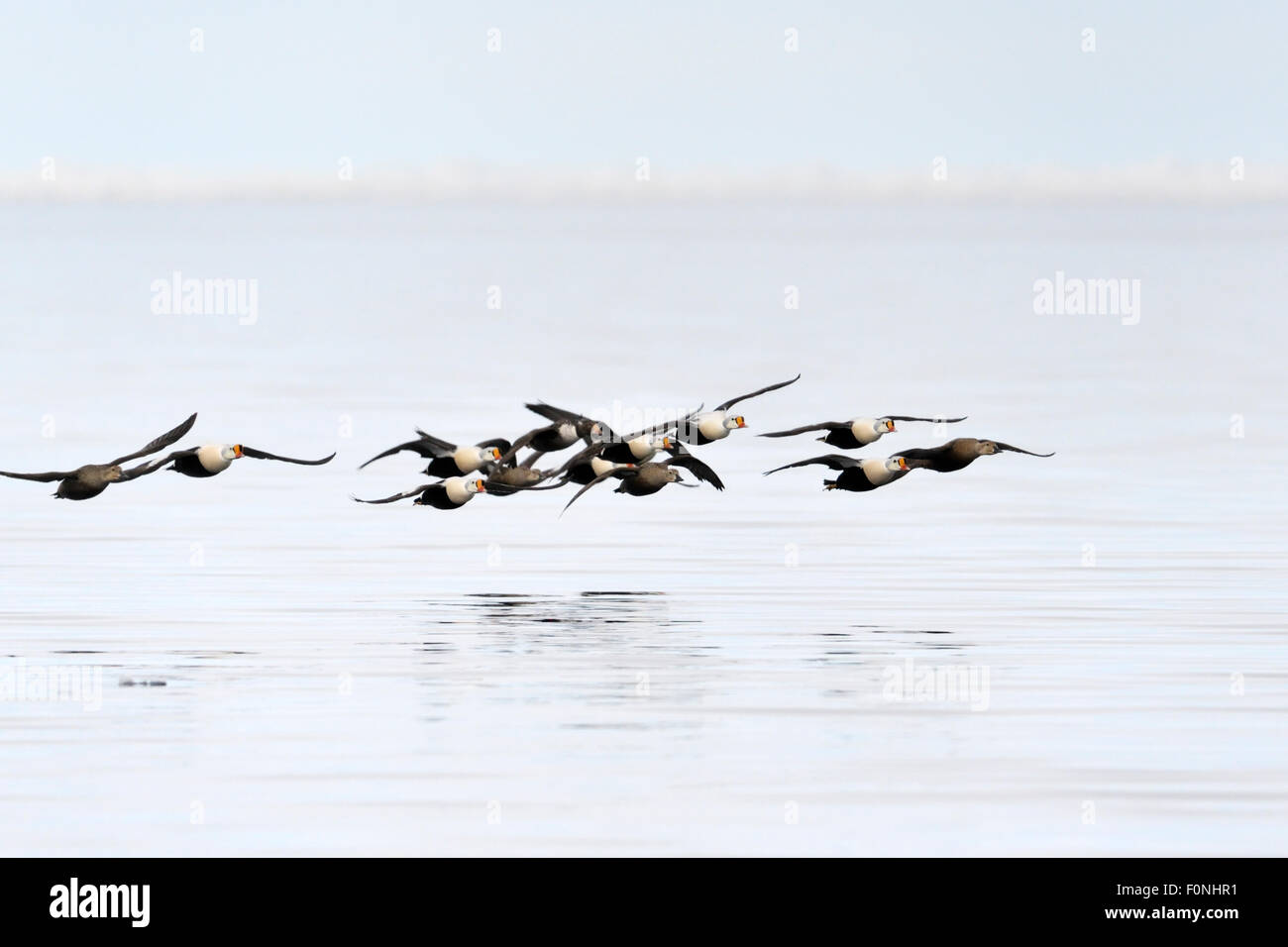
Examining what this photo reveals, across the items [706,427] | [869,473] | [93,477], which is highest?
[706,427]

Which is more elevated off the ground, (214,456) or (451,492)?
(214,456)

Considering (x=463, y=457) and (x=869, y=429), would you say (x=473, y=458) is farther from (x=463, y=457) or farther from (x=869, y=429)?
(x=869, y=429)

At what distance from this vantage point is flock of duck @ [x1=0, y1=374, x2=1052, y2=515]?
148ft

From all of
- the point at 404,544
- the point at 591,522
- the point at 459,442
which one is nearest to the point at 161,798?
the point at 404,544

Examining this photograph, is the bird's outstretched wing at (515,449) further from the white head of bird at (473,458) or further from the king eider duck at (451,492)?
the king eider duck at (451,492)

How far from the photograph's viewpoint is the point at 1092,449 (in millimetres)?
78250

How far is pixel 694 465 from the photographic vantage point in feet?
154

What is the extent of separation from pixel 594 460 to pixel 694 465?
1771mm

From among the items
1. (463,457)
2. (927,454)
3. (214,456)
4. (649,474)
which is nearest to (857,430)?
(927,454)

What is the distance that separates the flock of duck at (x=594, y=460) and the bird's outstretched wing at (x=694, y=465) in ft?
0.08

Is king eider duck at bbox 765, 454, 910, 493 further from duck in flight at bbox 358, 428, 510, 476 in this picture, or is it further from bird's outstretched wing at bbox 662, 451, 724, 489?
duck in flight at bbox 358, 428, 510, 476

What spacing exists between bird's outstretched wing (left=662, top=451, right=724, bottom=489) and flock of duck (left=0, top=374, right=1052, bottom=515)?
2 centimetres

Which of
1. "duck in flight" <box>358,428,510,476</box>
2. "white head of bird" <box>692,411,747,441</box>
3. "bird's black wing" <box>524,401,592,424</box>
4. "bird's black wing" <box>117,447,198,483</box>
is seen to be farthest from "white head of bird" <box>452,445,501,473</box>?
"bird's black wing" <box>117,447,198,483</box>

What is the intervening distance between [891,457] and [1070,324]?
135 metres
